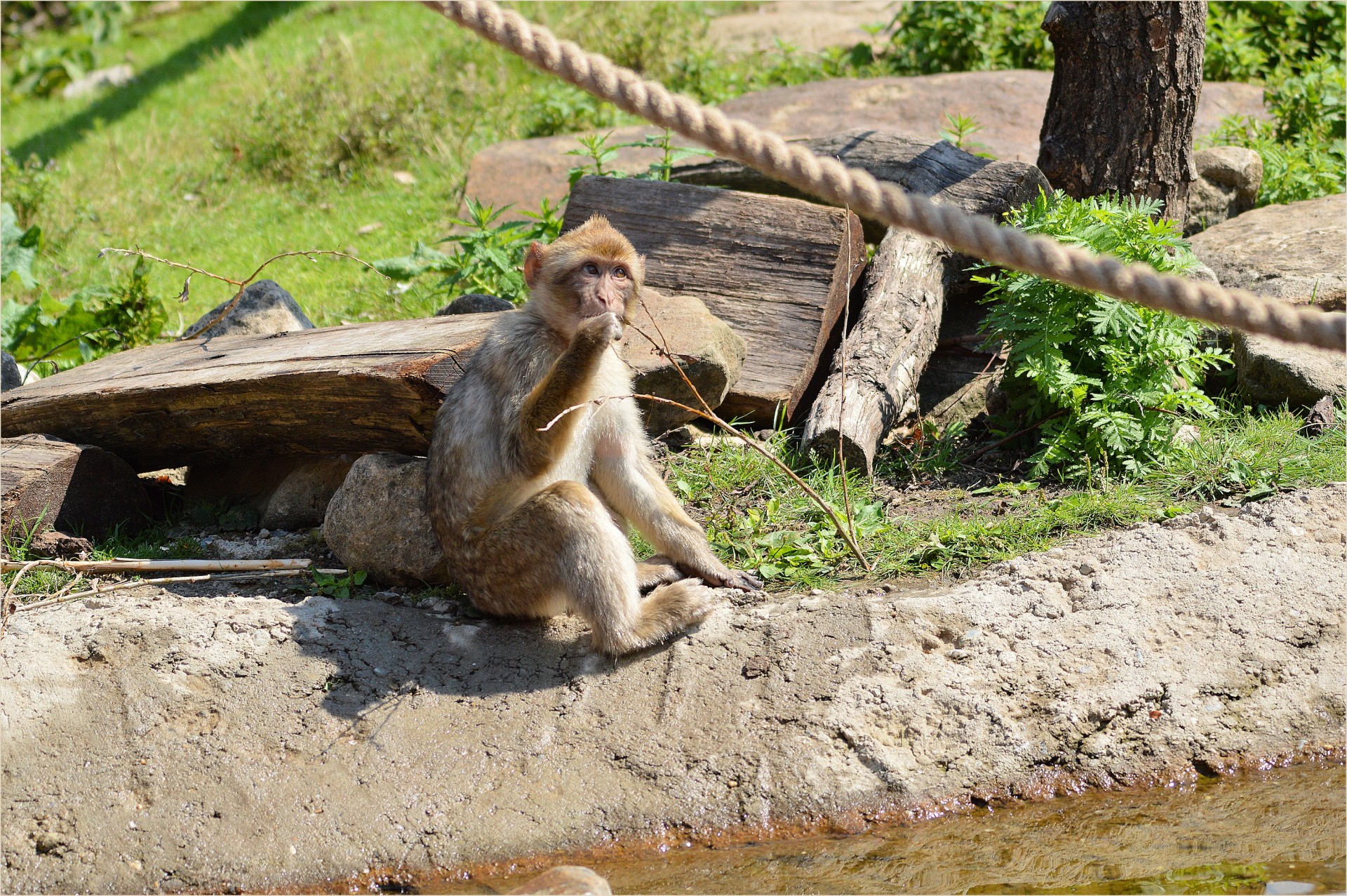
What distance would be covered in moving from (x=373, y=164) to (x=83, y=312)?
13.0 ft

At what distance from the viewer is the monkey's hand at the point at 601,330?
13.1ft

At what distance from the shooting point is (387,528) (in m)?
4.85

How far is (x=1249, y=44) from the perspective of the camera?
9.70 meters

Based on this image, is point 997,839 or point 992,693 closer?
point 997,839

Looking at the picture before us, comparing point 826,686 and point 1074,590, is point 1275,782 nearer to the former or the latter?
point 1074,590

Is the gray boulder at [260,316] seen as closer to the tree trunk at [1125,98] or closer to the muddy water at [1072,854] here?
the muddy water at [1072,854]

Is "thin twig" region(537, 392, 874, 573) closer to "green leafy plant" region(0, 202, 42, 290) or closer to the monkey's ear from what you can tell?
the monkey's ear

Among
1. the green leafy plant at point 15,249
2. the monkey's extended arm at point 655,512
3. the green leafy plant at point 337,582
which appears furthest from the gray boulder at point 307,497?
the green leafy plant at point 15,249

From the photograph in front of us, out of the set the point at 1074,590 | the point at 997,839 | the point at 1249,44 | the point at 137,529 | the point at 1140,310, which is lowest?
the point at 137,529

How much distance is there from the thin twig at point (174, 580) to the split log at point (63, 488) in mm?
570

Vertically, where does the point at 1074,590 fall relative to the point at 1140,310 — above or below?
below

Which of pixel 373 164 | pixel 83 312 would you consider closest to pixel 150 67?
pixel 373 164

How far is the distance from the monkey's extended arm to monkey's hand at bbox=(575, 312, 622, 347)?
873 millimetres

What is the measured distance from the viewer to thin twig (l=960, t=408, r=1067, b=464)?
5.49 m
